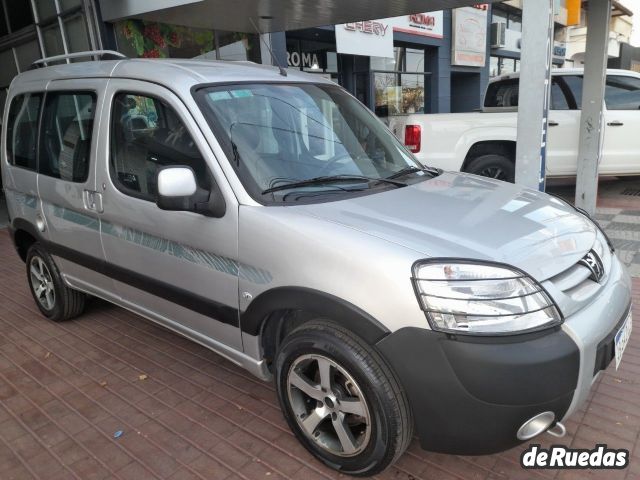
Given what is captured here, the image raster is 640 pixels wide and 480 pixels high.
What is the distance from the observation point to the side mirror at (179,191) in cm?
237

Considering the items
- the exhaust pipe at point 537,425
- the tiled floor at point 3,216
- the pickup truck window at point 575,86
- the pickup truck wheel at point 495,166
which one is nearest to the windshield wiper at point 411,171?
the exhaust pipe at point 537,425

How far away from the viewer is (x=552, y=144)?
7.21 m

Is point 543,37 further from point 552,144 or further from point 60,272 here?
point 60,272

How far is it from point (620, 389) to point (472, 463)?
47.2 inches

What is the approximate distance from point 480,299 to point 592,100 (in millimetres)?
5611

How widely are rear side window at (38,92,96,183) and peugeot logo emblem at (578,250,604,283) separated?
2975 millimetres

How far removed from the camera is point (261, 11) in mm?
6102

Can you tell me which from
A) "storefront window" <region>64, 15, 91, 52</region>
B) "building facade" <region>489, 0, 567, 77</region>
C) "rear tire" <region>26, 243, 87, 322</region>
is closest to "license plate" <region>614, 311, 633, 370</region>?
"rear tire" <region>26, 243, 87, 322</region>

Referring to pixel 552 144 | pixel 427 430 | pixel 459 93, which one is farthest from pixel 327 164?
pixel 459 93

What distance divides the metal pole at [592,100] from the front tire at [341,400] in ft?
18.4

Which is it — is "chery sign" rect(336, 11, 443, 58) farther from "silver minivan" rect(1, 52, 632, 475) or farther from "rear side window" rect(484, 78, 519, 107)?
"silver minivan" rect(1, 52, 632, 475)

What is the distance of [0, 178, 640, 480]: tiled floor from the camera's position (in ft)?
8.09

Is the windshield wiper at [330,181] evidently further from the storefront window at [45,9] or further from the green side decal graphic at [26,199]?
the storefront window at [45,9]

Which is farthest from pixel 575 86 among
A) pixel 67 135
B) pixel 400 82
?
pixel 400 82
